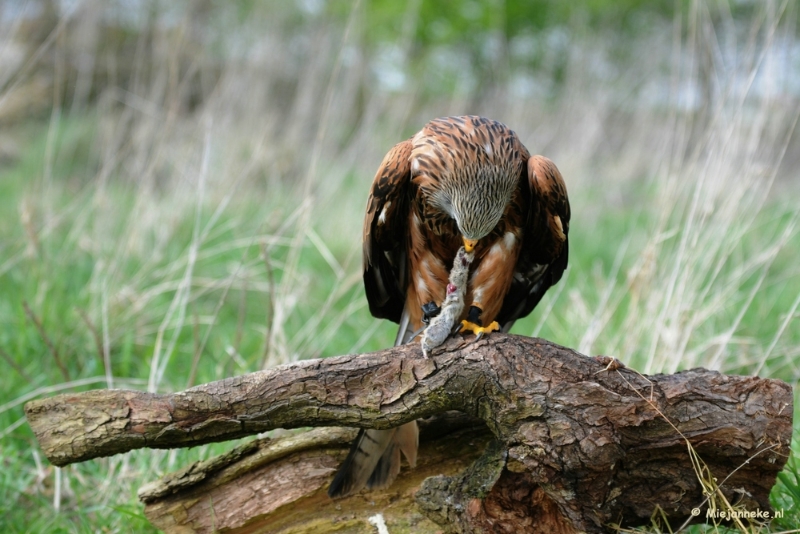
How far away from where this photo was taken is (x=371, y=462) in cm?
276

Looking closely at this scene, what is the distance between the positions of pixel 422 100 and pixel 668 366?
34.2ft

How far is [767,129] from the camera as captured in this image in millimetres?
4762

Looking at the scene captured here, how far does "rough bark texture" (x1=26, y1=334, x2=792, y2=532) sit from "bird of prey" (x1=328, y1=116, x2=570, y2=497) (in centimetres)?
36

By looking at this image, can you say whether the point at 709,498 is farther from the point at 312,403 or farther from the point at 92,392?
the point at 92,392

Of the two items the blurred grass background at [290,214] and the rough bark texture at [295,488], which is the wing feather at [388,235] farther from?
the rough bark texture at [295,488]

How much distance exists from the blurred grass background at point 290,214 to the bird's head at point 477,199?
Answer: 1.13 m

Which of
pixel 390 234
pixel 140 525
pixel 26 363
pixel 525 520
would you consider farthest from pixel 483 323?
pixel 26 363

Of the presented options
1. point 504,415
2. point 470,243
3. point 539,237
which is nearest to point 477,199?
point 470,243

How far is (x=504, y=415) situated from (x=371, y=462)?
660 mm

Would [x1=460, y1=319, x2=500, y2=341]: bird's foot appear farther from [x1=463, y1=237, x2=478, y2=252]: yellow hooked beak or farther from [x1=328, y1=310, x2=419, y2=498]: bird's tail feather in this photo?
[x1=328, y1=310, x2=419, y2=498]: bird's tail feather

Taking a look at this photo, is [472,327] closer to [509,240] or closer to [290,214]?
[509,240]

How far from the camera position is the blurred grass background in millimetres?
3691

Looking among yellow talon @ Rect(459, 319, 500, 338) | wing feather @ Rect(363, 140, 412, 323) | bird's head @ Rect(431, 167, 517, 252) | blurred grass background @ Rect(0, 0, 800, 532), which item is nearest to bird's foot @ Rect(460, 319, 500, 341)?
yellow talon @ Rect(459, 319, 500, 338)

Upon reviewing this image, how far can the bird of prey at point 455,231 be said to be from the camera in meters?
2.83
